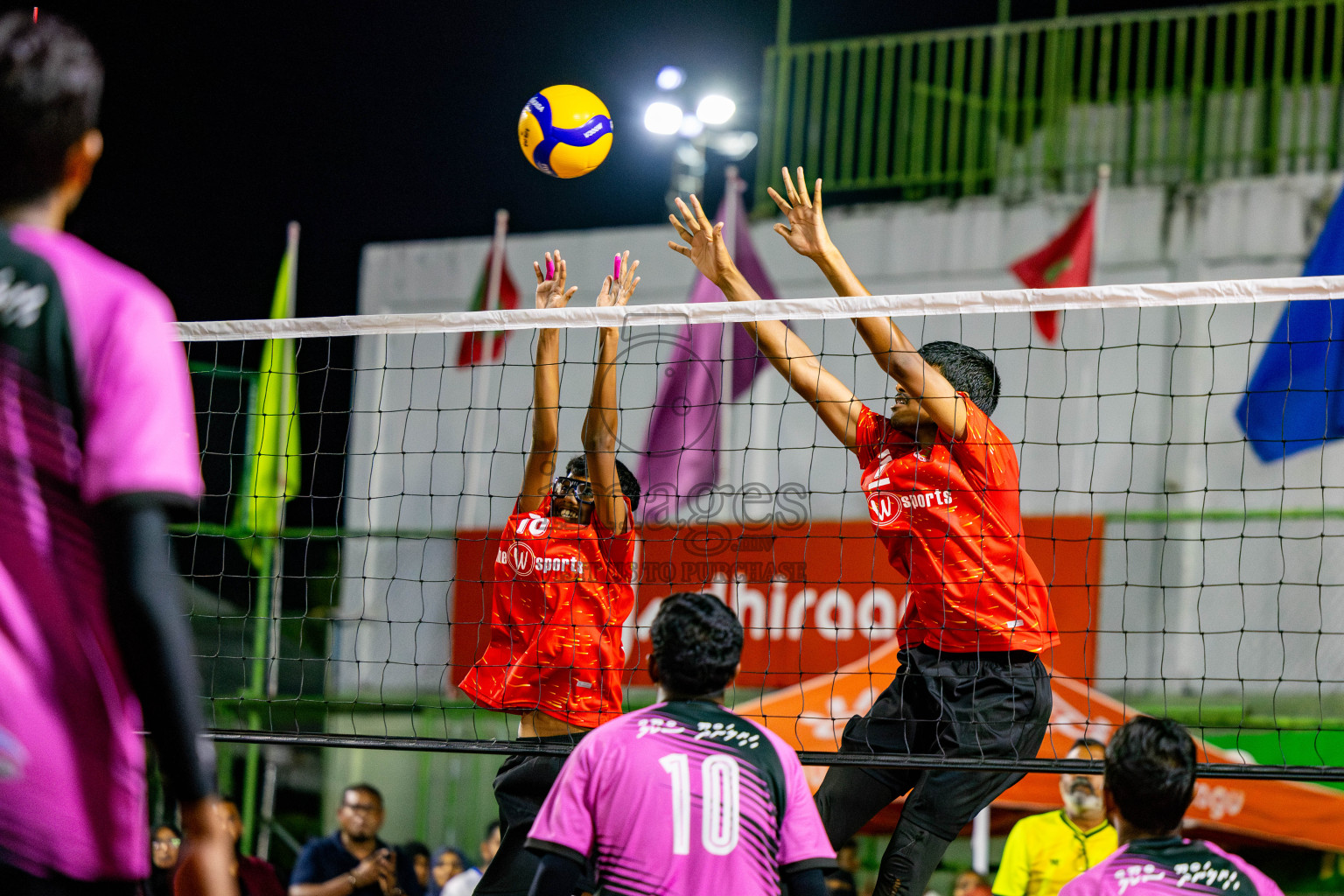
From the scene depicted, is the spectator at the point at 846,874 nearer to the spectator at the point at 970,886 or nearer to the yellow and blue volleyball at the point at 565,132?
the spectator at the point at 970,886

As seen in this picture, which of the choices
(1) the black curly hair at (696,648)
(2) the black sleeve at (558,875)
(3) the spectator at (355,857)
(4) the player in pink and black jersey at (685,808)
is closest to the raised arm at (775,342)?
(1) the black curly hair at (696,648)

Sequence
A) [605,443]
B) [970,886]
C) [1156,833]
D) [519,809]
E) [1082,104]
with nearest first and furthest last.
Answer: [1156,833] → [519,809] → [605,443] → [970,886] → [1082,104]

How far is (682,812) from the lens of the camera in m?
3.17

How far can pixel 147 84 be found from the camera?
1886cm

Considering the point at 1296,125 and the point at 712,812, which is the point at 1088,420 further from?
the point at 712,812

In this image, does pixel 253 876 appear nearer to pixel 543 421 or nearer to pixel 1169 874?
pixel 543 421

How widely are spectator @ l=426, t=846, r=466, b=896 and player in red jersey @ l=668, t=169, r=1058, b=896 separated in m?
5.19

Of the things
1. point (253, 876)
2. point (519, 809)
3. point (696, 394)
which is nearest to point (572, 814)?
point (519, 809)

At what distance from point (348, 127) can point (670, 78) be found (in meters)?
9.52

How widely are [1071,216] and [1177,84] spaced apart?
152 centimetres

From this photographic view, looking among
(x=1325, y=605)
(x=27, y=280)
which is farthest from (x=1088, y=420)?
(x=27, y=280)

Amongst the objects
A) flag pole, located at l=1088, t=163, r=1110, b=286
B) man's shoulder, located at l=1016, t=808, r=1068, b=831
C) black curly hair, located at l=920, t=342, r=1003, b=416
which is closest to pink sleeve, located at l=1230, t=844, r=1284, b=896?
black curly hair, located at l=920, t=342, r=1003, b=416

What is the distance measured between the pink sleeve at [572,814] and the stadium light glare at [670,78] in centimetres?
1136

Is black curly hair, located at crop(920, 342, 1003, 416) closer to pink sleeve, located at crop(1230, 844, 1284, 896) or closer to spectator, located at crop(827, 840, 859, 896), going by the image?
pink sleeve, located at crop(1230, 844, 1284, 896)
